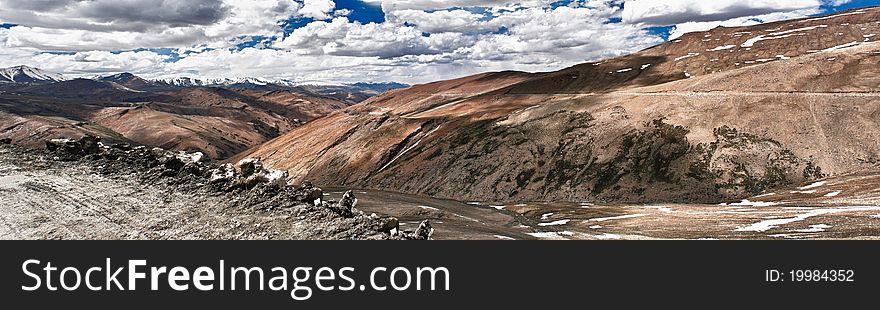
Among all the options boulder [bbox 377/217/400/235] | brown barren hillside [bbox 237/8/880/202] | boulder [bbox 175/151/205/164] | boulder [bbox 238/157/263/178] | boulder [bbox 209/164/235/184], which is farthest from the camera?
brown barren hillside [bbox 237/8/880/202]

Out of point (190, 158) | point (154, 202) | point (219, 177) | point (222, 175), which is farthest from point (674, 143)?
point (154, 202)

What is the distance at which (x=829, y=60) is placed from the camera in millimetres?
170875

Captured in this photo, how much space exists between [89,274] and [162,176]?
1251 centimetres

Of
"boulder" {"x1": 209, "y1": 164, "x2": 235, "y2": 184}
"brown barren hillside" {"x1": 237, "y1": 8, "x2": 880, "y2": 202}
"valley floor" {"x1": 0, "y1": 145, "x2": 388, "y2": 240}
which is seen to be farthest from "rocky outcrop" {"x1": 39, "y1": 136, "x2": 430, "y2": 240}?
"brown barren hillside" {"x1": 237, "y1": 8, "x2": 880, "y2": 202}

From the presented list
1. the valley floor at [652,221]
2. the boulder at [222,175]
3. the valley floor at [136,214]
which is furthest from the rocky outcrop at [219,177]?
the valley floor at [652,221]

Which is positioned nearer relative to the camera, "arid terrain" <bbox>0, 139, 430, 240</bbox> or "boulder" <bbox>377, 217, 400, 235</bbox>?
"arid terrain" <bbox>0, 139, 430, 240</bbox>

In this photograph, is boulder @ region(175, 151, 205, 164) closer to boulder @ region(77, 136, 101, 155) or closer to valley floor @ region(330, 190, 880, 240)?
boulder @ region(77, 136, 101, 155)

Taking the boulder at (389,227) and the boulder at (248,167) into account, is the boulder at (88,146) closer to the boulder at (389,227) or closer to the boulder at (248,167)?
the boulder at (248,167)

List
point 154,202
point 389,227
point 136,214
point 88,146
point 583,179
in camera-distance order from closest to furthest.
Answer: point 389,227 → point 136,214 → point 154,202 → point 88,146 → point 583,179

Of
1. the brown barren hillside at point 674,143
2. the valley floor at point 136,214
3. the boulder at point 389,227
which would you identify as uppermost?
the valley floor at point 136,214

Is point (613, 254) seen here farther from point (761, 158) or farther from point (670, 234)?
point (761, 158)

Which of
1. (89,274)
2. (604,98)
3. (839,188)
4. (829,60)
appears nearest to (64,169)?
(89,274)

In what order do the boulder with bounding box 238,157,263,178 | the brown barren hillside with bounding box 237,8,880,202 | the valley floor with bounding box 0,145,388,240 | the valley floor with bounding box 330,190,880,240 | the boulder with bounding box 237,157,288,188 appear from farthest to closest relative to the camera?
the brown barren hillside with bounding box 237,8,880,202, the valley floor with bounding box 330,190,880,240, the boulder with bounding box 238,157,263,178, the boulder with bounding box 237,157,288,188, the valley floor with bounding box 0,145,388,240

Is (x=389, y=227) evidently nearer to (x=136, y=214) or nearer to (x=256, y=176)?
(x=256, y=176)
